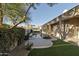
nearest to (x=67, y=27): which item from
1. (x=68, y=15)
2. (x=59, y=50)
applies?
(x=68, y=15)

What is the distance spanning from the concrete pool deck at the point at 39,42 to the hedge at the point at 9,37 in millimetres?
184

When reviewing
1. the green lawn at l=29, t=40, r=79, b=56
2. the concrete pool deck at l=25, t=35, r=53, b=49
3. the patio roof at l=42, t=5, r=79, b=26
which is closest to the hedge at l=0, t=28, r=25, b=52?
the concrete pool deck at l=25, t=35, r=53, b=49

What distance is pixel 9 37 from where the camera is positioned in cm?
430

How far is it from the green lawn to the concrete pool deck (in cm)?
7

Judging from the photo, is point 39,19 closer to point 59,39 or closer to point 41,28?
point 41,28

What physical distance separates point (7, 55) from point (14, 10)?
750mm

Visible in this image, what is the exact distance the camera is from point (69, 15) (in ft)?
14.2

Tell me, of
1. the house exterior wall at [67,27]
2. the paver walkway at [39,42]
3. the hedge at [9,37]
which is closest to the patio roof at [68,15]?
the house exterior wall at [67,27]

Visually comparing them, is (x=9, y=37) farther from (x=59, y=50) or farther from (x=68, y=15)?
(x=68, y=15)

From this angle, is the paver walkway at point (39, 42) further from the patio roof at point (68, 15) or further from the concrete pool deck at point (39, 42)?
the patio roof at point (68, 15)

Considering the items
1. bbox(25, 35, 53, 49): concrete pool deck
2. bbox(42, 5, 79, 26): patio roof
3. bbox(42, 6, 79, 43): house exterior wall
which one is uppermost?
bbox(42, 5, 79, 26): patio roof

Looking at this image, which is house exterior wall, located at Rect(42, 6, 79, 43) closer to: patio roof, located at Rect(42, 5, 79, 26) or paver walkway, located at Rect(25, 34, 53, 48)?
patio roof, located at Rect(42, 5, 79, 26)

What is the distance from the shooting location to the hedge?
13.8ft

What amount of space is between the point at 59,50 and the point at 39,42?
0.35 m
